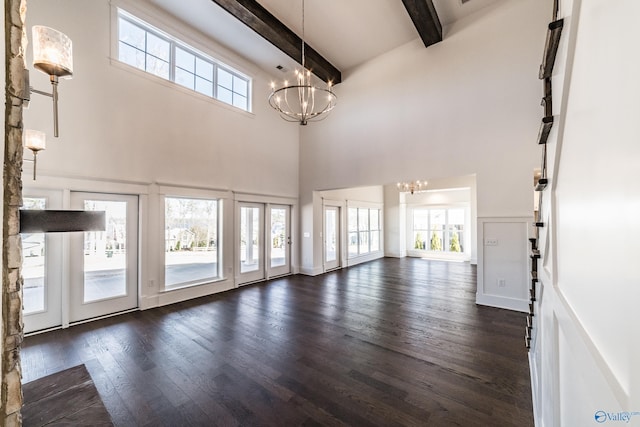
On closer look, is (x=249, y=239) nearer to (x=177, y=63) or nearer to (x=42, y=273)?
(x=42, y=273)

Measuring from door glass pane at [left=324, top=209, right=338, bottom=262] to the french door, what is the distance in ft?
3.61

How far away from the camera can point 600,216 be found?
2.12ft

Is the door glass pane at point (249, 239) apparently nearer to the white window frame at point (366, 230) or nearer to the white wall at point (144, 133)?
the white wall at point (144, 133)

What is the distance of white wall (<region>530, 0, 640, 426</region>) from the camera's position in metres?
0.47

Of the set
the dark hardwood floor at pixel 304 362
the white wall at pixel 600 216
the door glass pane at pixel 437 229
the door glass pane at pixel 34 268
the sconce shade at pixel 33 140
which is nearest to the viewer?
the white wall at pixel 600 216

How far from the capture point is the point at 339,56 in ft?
20.1

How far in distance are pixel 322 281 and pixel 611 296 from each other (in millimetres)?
6078

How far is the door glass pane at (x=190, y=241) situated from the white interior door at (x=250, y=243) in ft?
1.94

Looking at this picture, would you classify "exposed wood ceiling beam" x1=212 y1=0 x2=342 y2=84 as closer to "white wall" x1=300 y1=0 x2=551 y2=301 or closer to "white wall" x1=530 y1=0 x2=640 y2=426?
"white wall" x1=300 y1=0 x2=551 y2=301

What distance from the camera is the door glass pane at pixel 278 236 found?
6906mm

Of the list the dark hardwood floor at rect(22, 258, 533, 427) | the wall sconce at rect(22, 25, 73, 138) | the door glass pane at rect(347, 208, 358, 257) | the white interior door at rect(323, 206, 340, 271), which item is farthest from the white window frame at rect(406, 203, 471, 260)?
the wall sconce at rect(22, 25, 73, 138)

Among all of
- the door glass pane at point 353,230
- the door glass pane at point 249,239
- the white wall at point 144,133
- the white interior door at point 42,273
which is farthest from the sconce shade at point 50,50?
the door glass pane at point 353,230

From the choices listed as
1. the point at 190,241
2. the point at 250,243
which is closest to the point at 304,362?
the point at 190,241

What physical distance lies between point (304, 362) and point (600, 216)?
2.80 m
